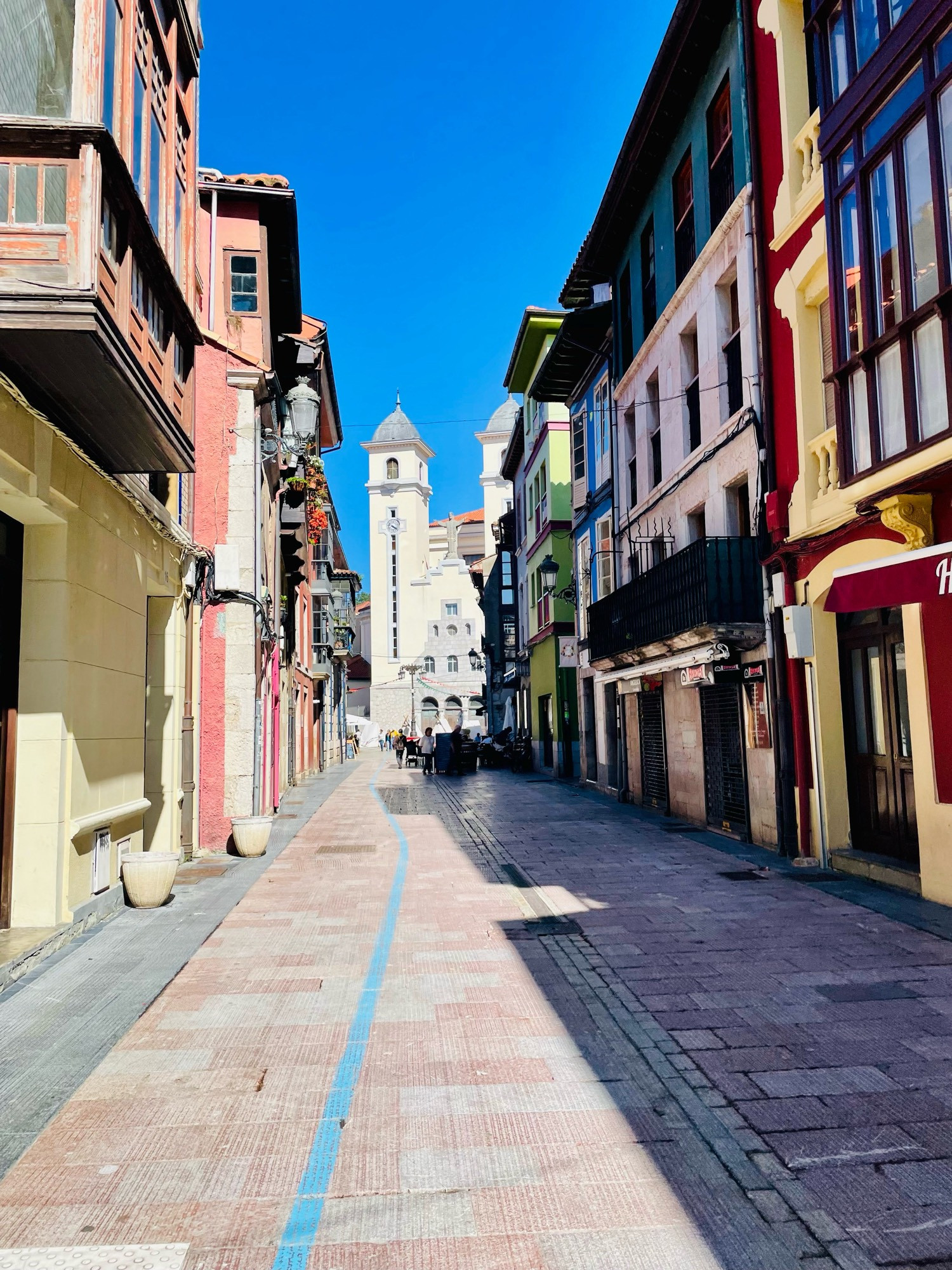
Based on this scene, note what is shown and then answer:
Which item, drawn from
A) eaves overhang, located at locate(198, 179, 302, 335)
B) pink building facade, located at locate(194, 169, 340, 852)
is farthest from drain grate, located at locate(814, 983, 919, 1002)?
eaves overhang, located at locate(198, 179, 302, 335)

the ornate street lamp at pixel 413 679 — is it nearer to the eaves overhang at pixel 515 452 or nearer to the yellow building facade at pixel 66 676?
the eaves overhang at pixel 515 452

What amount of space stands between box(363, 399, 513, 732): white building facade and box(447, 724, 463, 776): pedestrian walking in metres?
40.6

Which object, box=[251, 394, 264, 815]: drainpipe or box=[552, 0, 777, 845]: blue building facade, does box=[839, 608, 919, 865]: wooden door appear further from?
box=[251, 394, 264, 815]: drainpipe

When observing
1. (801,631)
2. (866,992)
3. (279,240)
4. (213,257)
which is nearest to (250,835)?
(801,631)

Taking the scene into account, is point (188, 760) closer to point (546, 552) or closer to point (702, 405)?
point (702, 405)

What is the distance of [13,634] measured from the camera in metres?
7.88

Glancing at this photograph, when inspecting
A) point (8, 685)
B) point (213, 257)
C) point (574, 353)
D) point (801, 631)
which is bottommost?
point (8, 685)

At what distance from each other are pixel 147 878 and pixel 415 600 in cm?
7340

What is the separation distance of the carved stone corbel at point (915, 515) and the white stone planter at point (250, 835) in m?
8.81

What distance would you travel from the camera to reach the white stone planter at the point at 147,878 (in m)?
9.20

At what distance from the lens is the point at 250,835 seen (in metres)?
12.9

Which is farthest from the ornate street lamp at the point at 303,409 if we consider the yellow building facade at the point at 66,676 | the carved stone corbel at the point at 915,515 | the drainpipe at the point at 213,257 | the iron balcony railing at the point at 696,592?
the carved stone corbel at the point at 915,515

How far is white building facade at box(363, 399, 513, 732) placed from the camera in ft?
257

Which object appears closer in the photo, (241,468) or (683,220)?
(241,468)
